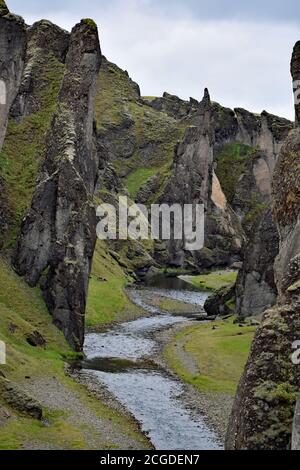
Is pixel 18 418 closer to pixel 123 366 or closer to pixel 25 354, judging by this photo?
pixel 25 354

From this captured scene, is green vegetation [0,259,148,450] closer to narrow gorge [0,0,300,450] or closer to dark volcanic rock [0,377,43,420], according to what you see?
narrow gorge [0,0,300,450]

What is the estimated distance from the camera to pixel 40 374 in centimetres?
6138

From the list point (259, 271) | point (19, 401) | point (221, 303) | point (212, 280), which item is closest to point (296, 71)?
point (19, 401)

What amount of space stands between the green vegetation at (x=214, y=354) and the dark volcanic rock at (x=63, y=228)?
641 inches

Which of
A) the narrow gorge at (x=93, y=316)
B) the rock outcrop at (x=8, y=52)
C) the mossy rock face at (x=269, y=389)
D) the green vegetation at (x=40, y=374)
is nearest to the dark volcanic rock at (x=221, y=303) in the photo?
the narrow gorge at (x=93, y=316)

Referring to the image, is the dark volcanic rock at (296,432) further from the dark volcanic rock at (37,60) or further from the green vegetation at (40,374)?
the dark volcanic rock at (37,60)

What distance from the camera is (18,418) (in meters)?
45.5

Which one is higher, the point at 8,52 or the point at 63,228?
the point at 8,52

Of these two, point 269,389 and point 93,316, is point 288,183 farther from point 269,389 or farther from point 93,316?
point 93,316

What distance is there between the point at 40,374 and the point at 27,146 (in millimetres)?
49120

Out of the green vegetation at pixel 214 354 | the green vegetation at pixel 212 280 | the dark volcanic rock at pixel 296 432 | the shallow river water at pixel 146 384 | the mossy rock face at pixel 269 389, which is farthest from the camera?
the green vegetation at pixel 212 280

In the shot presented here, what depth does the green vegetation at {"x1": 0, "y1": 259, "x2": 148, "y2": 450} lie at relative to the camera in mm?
43594

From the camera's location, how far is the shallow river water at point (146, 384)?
1910 inches

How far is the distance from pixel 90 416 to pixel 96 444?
7.45 meters
